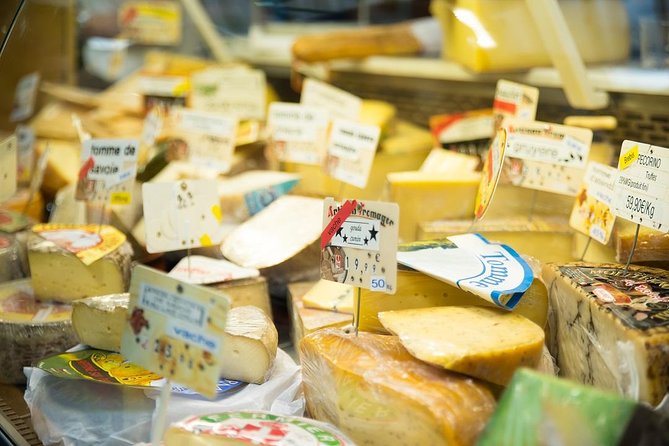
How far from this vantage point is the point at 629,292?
1541 millimetres

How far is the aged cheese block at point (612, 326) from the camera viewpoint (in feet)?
4.34

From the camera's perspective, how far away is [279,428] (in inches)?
53.4

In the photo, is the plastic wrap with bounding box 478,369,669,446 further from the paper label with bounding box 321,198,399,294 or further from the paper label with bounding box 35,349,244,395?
the paper label with bounding box 35,349,244,395

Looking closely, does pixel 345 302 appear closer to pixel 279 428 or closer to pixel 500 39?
pixel 279 428

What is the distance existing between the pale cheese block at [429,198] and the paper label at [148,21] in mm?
2404

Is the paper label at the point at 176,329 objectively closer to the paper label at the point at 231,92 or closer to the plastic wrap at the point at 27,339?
the plastic wrap at the point at 27,339

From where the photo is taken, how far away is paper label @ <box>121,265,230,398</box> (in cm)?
120

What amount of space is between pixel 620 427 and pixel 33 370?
126 centimetres

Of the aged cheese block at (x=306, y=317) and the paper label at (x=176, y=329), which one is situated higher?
the paper label at (x=176, y=329)

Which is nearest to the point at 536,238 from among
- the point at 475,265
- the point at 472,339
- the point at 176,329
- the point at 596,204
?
the point at 596,204

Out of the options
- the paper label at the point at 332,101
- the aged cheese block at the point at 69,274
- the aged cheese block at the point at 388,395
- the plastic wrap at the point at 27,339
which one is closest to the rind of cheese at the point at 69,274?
the aged cheese block at the point at 69,274

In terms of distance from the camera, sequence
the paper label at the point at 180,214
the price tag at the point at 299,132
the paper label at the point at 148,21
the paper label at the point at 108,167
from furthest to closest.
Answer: the paper label at the point at 148,21 → the price tag at the point at 299,132 → the paper label at the point at 108,167 → the paper label at the point at 180,214

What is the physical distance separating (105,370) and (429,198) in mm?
1089

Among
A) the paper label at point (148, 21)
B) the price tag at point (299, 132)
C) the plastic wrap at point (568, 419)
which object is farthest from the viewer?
the paper label at point (148, 21)
